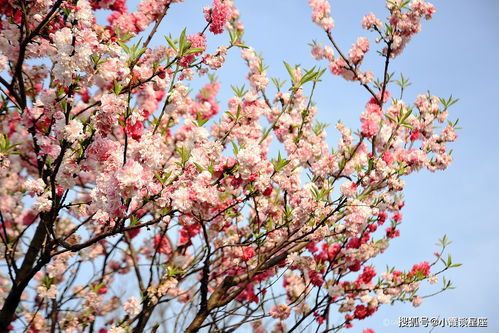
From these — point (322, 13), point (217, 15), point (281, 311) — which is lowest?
point (281, 311)

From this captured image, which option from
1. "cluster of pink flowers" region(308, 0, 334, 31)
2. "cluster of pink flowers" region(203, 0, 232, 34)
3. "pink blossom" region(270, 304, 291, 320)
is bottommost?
"pink blossom" region(270, 304, 291, 320)

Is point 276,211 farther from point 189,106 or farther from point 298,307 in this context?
point 189,106

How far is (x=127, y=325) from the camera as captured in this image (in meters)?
4.13

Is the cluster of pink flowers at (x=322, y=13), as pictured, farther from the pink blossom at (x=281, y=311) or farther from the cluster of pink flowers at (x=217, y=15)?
the pink blossom at (x=281, y=311)

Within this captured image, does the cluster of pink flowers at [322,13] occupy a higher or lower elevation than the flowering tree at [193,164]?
higher

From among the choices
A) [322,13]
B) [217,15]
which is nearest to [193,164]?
[217,15]

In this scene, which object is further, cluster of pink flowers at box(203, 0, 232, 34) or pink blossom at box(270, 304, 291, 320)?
pink blossom at box(270, 304, 291, 320)

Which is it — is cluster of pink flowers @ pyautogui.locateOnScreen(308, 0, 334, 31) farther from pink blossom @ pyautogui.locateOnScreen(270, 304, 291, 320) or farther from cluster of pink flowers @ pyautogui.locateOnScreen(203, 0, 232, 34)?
pink blossom @ pyautogui.locateOnScreen(270, 304, 291, 320)

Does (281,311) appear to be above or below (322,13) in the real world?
below

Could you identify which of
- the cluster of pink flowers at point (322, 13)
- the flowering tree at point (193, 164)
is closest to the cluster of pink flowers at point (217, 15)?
the flowering tree at point (193, 164)

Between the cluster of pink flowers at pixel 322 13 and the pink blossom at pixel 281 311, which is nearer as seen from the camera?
the pink blossom at pixel 281 311

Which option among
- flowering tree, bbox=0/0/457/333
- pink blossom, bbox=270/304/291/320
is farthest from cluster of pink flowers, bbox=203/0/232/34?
pink blossom, bbox=270/304/291/320

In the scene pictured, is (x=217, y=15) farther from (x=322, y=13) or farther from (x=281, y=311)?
(x=281, y=311)

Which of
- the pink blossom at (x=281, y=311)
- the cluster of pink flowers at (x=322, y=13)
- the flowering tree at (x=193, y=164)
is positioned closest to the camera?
the flowering tree at (x=193, y=164)
